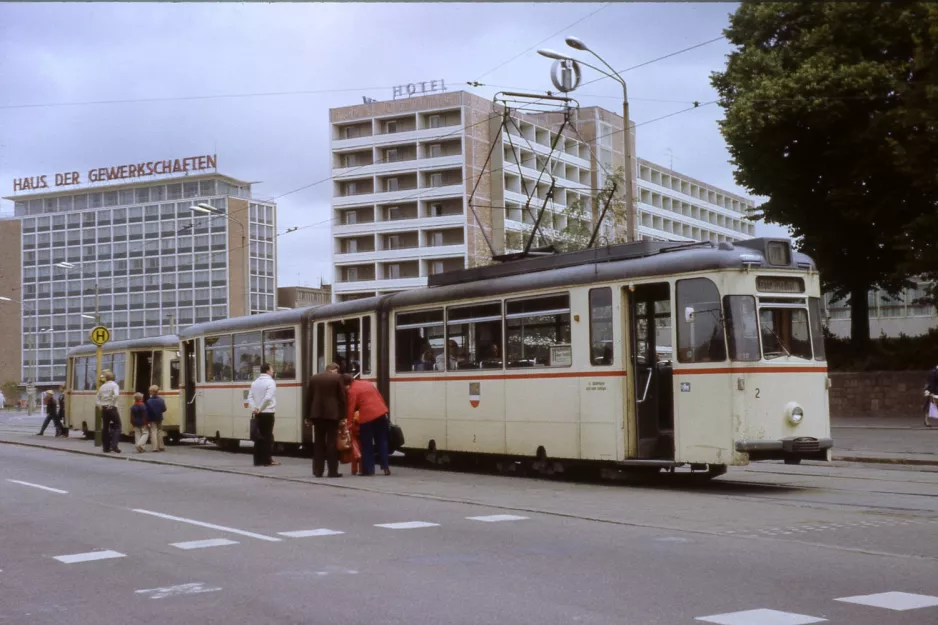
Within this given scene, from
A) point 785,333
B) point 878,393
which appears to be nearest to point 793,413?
point 785,333

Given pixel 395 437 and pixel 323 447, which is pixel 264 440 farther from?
pixel 323 447

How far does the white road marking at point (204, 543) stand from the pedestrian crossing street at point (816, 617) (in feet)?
16.8

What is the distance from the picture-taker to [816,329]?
15.7m

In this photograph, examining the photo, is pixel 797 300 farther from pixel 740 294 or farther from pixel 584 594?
pixel 584 594

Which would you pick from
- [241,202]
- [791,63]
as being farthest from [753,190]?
[241,202]

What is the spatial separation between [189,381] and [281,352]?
579 centimetres

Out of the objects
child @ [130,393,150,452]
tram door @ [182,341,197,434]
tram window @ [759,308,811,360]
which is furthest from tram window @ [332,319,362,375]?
tram window @ [759,308,811,360]

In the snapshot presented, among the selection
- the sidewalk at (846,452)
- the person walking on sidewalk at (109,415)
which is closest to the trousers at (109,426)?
the person walking on sidewalk at (109,415)

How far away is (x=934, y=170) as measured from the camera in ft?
105

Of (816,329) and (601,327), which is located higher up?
(601,327)

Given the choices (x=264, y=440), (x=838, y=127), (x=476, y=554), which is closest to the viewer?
(x=476, y=554)

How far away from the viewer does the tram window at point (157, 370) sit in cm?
3406

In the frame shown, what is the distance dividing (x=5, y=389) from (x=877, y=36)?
110 meters

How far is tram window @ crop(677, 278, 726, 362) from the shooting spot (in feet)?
49.7
